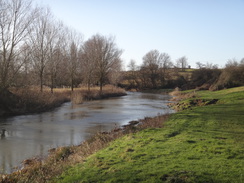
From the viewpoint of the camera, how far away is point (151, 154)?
23.8 ft

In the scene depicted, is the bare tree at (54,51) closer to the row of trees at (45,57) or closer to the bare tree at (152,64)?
the row of trees at (45,57)

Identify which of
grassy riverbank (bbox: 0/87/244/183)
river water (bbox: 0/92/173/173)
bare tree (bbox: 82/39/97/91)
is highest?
bare tree (bbox: 82/39/97/91)

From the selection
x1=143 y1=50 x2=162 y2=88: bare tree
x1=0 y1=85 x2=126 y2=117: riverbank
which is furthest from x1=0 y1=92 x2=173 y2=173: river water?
x1=143 y1=50 x2=162 y2=88: bare tree

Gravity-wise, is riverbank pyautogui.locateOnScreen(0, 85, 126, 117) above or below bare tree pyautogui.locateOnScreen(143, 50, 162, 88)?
below

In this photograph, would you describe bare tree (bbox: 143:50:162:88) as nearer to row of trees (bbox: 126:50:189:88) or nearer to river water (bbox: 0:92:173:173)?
row of trees (bbox: 126:50:189:88)

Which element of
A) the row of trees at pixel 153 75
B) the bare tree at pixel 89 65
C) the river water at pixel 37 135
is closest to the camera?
the river water at pixel 37 135

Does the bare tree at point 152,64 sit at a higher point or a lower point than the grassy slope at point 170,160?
higher

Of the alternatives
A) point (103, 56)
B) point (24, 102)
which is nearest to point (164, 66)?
point (103, 56)


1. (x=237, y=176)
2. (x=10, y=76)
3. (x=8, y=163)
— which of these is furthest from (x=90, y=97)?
(x=237, y=176)

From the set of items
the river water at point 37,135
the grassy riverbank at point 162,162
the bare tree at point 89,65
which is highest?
the bare tree at point 89,65

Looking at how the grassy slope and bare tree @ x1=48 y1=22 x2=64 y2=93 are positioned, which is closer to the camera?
the grassy slope

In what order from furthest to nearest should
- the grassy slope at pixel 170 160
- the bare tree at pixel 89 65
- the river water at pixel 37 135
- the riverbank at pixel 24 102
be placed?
the bare tree at pixel 89 65
the riverbank at pixel 24 102
the river water at pixel 37 135
the grassy slope at pixel 170 160

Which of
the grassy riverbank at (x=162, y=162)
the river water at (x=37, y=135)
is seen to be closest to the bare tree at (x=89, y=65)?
the river water at (x=37, y=135)

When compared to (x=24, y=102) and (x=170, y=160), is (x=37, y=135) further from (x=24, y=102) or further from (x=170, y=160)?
(x=24, y=102)
